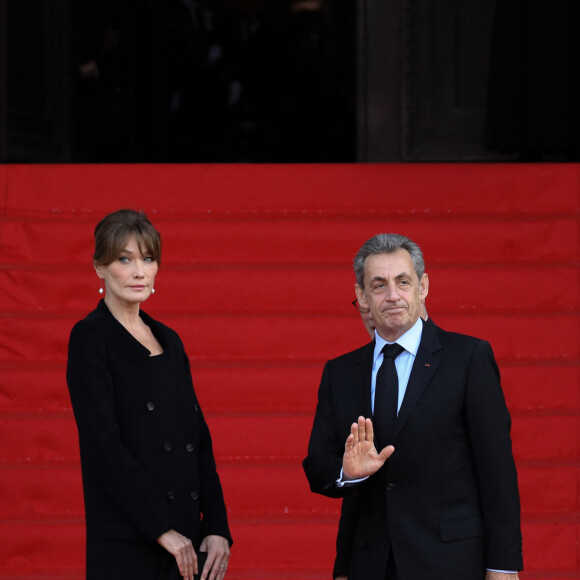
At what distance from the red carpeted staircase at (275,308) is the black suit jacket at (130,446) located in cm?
186

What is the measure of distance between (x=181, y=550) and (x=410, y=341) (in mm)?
737

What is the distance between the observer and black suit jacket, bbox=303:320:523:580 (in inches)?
97.8

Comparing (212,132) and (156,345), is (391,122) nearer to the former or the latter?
(212,132)

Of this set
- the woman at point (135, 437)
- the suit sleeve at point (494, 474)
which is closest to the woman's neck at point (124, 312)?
the woman at point (135, 437)

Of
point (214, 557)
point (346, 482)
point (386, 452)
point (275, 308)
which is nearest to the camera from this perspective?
point (386, 452)

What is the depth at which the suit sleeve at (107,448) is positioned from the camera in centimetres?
247

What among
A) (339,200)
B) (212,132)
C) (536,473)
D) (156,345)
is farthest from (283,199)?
(212,132)

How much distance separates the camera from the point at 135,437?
8.39 ft

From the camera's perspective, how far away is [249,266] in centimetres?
489

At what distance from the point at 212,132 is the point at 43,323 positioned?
3388 mm

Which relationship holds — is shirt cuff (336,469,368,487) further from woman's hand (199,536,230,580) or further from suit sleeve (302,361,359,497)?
woman's hand (199,536,230,580)

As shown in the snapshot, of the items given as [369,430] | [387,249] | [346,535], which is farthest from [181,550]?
[387,249]

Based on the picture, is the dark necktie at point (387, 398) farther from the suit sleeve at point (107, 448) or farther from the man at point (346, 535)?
the suit sleeve at point (107, 448)

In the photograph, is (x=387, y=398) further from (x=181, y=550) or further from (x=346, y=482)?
(x=181, y=550)
